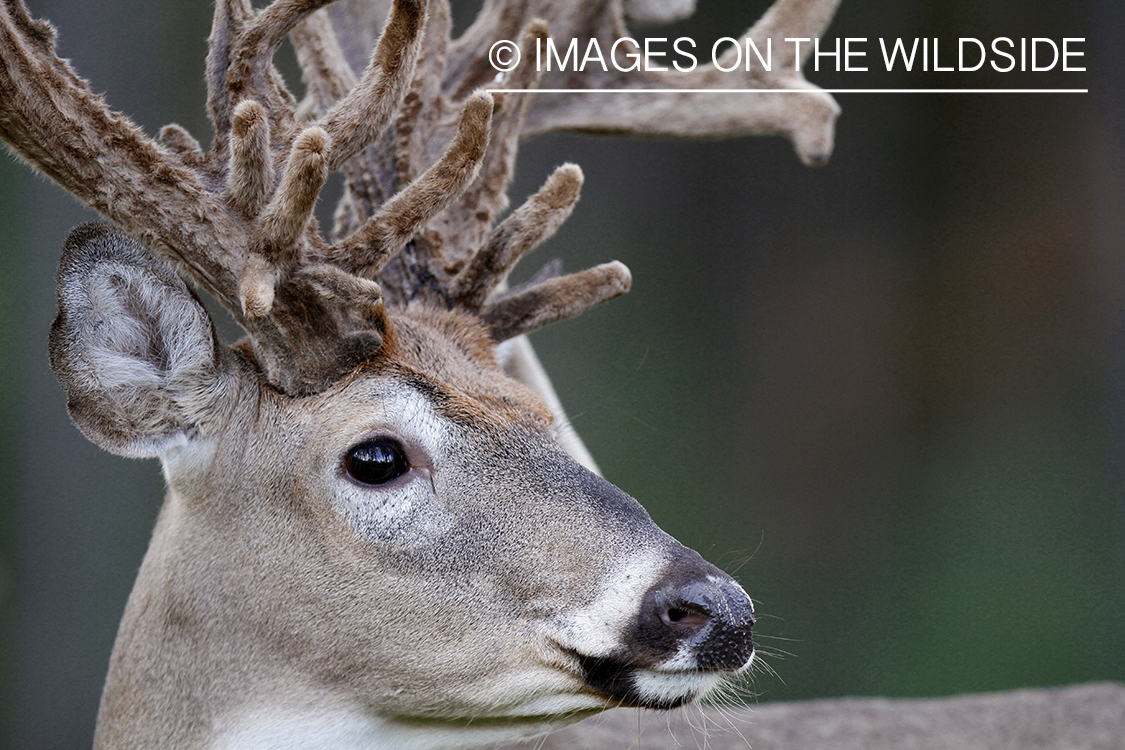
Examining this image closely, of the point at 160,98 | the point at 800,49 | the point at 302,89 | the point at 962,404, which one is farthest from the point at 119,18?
the point at 962,404

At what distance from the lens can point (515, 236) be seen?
2727 millimetres

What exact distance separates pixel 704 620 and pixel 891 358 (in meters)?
6.72

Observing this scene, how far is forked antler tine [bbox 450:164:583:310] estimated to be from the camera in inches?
107

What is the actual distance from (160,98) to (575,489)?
17.1 feet

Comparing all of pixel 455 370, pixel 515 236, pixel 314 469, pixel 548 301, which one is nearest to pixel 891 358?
pixel 548 301

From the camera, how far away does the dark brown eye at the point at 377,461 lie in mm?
2252

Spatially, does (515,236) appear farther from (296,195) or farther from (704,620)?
(704,620)

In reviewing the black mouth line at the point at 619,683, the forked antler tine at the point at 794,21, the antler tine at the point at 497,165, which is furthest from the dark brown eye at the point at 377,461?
the forked antler tine at the point at 794,21

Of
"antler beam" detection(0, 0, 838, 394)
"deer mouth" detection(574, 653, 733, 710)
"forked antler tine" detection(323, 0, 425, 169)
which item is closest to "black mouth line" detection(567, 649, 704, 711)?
"deer mouth" detection(574, 653, 733, 710)

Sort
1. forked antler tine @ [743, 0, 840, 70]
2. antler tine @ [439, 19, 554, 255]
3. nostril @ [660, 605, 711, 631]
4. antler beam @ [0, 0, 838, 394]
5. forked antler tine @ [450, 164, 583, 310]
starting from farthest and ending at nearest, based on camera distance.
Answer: forked antler tine @ [743, 0, 840, 70], antler tine @ [439, 19, 554, 255], forked antler tine @ [450, 164, 583, 310], antler beam @ [0, 0, 838, 394], nostril @ [660, 605, 711, 631]

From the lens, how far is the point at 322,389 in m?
2.36

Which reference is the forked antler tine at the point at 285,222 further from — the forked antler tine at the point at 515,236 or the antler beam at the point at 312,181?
the forked antler tine at the point at 515,236

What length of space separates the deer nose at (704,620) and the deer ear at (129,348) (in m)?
1.11

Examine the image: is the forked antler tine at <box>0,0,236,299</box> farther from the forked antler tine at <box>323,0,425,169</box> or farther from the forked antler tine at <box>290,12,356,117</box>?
the forked antler tine at <box>290,12,356,117</box>
